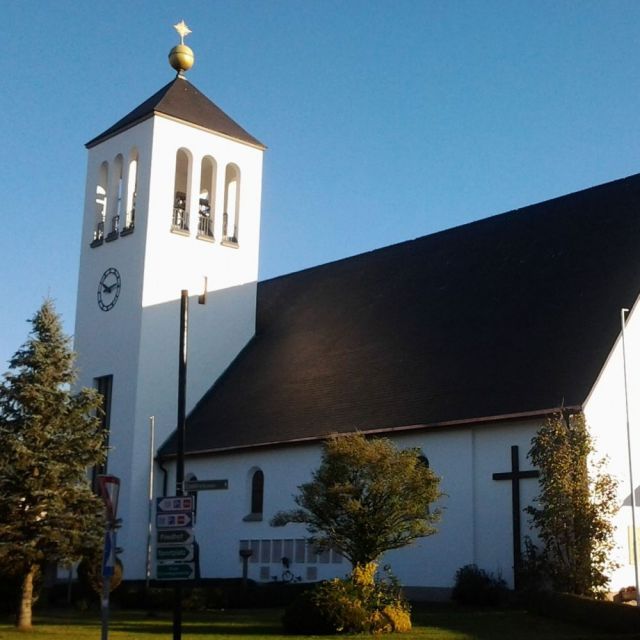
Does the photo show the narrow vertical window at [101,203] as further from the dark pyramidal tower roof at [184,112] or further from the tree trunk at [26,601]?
the tree trunk at [26,601]

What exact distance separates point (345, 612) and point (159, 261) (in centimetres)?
2042

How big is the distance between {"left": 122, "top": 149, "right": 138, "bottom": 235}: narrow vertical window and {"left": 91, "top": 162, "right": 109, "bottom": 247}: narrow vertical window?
157 cm

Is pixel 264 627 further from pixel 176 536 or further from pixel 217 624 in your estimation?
→ pixel 176 536

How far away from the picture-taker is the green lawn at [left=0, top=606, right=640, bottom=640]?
63.2 feet

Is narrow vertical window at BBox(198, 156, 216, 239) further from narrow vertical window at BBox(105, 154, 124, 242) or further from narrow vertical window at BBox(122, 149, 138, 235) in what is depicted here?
narrow vertical window at BBox(105, 154, 124, 242)

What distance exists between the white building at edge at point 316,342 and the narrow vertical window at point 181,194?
109 mm

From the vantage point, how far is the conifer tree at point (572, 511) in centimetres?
2264

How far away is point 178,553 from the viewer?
14727 mm

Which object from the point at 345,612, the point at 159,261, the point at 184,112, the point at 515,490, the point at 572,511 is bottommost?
→ the point at 345,612

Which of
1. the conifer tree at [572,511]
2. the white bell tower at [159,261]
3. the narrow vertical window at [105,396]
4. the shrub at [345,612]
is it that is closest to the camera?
the shrub at [345,612]

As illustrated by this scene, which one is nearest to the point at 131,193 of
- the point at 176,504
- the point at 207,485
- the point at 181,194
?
the point at 181,194

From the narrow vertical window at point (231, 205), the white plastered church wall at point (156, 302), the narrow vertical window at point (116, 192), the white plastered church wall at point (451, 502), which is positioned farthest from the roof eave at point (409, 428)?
the narrow vertical window at point (116, 192)

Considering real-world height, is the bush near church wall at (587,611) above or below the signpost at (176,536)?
below

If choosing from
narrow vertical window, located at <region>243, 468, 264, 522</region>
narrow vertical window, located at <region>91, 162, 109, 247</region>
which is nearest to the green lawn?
narrow vertical window, located at <region>243, 468, 264, 522</region>
